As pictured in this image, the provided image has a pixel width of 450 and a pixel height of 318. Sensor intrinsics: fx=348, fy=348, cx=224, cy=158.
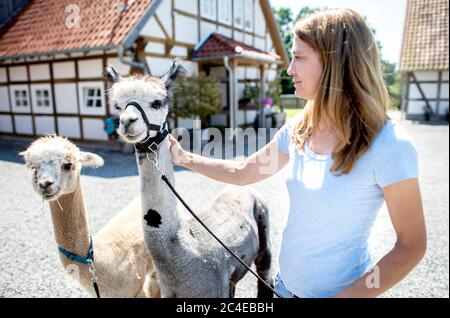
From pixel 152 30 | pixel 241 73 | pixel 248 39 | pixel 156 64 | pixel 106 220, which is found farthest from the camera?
pixel 248 39

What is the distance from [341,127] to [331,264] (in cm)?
55

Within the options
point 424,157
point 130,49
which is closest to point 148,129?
point 130,49

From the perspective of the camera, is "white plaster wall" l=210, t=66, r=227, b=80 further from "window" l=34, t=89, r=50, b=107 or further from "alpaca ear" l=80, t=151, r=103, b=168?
"alpaca ear" l=80, t=151, r=103, b=168

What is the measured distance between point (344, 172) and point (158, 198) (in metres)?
0.96

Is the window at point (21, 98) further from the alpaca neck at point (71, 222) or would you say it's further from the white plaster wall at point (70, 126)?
the alpaca neck at point (71, 222)

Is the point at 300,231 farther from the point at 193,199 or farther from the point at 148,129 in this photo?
the point at 193,199

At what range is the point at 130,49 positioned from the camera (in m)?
9.61

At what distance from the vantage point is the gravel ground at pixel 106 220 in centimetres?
232

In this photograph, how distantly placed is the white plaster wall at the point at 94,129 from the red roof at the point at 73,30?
2110mm

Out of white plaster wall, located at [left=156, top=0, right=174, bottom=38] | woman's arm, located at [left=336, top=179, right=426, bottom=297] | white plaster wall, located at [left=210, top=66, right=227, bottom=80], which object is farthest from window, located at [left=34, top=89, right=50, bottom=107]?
woman's arm, located at [left=336, top=179, right=426, bottom=297]

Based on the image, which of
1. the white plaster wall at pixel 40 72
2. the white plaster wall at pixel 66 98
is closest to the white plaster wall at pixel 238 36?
the white plaster wall at pixel 66 98

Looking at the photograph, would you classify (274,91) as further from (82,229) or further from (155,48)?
(82,229)

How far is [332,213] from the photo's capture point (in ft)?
4.38

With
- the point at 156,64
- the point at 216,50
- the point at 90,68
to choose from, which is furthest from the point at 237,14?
the point at 90,68
